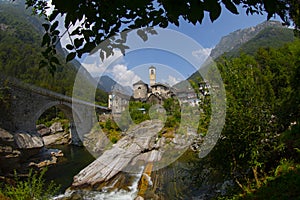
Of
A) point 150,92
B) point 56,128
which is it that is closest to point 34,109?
point 150,92

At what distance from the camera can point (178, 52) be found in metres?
4.16

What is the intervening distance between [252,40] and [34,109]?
140 ft

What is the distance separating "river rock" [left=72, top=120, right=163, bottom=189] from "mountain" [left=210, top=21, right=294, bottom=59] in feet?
14.9

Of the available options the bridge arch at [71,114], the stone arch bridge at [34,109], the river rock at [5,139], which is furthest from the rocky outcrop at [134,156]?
the bridge arch at [71,114]

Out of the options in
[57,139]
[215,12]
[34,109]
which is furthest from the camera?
[57,139]

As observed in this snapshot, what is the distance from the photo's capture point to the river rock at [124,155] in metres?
7.55

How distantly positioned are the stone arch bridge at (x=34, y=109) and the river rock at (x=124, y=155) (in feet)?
17.4

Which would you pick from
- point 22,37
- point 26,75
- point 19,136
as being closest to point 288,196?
point 19,136

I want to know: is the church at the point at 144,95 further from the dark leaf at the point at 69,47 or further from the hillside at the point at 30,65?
the hillside at the point at 30,65

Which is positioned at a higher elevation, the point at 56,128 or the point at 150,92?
the point at 150,92

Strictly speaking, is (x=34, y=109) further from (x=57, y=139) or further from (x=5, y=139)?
(x=57, y=139)

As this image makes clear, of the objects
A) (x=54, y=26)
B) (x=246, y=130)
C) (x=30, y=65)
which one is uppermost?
(x=30, y=65)

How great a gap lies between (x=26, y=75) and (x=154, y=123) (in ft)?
83.2

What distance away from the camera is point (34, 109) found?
1448 centimetres
